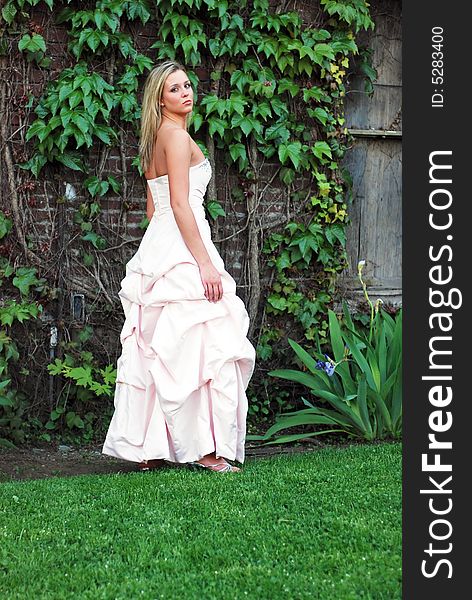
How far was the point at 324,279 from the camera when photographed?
6.18m

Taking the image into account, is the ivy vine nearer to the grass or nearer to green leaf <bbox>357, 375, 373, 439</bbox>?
green leaf <bbox>357, 375, 373, 439</bbox>

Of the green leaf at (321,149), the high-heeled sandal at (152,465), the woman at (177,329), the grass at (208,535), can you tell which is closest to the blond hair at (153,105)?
the woman at (177,329)

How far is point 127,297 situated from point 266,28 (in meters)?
2.36

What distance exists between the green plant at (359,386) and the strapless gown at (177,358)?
87 centimetres

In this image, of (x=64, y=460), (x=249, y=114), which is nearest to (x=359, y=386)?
(x=64, y=460)

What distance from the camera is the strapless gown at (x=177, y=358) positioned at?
436cm

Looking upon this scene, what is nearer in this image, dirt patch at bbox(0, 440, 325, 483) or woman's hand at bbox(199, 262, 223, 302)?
woman's hand at bbox(199, 262, 223, 302)

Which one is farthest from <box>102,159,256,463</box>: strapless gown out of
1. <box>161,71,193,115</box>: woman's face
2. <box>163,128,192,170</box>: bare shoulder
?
<box>161,71,193,115</box>: woman's face

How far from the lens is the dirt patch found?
16.2ft

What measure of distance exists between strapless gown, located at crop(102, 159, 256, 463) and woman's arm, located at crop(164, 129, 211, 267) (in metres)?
0.07

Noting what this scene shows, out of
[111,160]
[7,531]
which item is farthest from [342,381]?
[7,531]

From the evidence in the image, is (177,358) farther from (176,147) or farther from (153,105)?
(153,105)

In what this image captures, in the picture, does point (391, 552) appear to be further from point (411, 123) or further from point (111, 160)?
point (111, 160)

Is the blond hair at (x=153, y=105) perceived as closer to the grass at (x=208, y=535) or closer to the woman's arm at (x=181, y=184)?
the woman's arm at (x=181, y=184)
